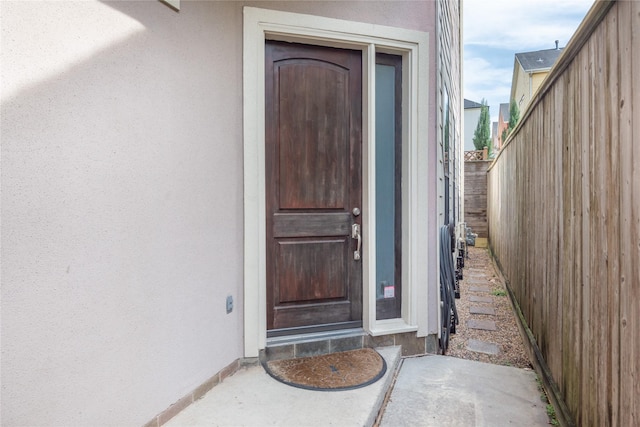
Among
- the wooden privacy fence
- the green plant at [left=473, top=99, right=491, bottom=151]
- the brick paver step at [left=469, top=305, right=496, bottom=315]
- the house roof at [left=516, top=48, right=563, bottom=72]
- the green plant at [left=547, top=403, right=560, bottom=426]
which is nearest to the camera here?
the wooden privacy fence

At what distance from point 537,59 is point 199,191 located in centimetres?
1699

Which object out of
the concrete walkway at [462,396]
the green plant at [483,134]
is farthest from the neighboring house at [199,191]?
the green plant at [483,134]

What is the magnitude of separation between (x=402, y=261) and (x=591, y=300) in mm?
1363

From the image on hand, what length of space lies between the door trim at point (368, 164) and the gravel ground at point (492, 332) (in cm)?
58

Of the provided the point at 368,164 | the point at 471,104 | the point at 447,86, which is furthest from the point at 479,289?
the point at 471,104

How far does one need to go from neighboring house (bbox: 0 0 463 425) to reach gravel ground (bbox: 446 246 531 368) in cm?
61

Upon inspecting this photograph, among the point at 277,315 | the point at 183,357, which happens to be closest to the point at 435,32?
the point at 277,315

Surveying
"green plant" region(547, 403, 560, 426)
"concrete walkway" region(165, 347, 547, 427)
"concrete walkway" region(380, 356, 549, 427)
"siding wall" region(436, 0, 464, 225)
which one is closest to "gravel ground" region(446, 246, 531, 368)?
"concrete walkway" region(380, 356, 549, 427)

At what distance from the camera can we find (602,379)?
1.46 metres

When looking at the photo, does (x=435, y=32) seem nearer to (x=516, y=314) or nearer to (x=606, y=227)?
(x=606, y=227)

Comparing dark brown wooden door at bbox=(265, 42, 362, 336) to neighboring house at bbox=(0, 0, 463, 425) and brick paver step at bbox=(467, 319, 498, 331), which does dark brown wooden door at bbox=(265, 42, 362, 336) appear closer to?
neighboring house at bbox=(0, 0, 463, 425)

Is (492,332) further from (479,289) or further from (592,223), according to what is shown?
(592,223)

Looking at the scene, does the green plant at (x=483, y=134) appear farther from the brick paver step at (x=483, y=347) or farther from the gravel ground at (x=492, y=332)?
the brick paver step at (x=483, y=347)

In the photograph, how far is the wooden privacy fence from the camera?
1212 millimetres
